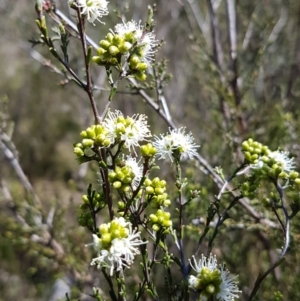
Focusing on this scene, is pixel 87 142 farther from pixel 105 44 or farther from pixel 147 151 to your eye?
pixel 105 44

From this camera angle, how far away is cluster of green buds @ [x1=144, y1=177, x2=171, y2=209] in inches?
44.4

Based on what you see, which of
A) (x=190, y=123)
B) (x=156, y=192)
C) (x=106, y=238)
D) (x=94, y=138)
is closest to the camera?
(x=106, y=238)

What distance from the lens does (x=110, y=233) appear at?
94 cm

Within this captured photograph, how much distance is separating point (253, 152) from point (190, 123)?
3479mm

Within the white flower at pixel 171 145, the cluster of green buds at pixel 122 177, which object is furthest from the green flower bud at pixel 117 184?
the white flower at pixel 171 145

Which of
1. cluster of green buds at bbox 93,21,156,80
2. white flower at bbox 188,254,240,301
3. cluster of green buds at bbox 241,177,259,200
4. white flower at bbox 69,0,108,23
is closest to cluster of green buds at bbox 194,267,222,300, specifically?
white flower at bbox 188,254,240,301

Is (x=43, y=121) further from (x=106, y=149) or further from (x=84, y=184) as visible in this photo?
(x=106, y=149)

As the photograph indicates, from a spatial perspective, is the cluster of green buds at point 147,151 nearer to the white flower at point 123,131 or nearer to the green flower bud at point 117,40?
the white flower at point 123,131

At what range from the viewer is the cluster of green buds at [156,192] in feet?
3.70

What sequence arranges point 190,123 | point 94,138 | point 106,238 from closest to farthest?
1. point 106,238
2. point 94,138
3. point 190,123

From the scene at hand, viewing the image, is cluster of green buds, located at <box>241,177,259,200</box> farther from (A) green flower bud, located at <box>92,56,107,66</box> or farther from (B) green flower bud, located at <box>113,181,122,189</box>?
(A) green flower bud, located at <box>92,56,107,66</box>

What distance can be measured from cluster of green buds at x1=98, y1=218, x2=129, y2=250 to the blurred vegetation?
719 mm

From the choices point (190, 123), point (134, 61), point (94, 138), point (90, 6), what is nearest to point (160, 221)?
point (94, 138)

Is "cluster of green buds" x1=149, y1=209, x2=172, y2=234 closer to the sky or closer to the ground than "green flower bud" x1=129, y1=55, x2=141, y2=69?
closer to the ground
